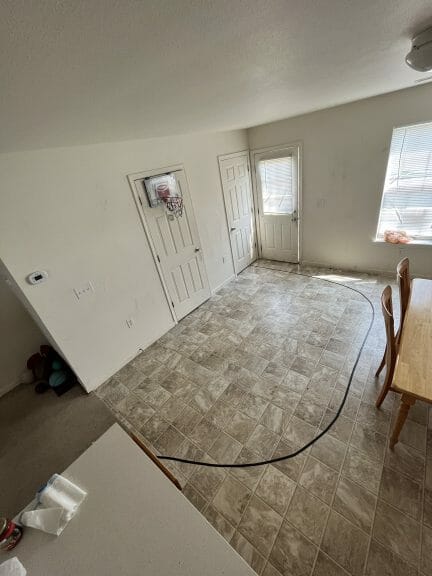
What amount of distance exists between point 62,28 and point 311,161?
3.88 meters

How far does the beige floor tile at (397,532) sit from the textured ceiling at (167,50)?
8.16 ft

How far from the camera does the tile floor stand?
1.43m

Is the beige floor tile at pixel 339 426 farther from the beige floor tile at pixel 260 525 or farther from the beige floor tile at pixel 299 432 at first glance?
the beige floor tile at pixel 260 525

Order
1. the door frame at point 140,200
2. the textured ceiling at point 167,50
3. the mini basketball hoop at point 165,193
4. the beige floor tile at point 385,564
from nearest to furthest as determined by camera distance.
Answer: the textured ceiling at point 167,50 < the beige floor tile at point 385,564 < the door frame at point 140,200 < the mini basketball hoop at point 165,193

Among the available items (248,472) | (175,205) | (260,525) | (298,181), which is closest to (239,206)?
(298,181)

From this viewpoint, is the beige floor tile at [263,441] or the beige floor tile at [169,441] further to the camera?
the beige floor tile at [169,441]

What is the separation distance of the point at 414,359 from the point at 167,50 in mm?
2005

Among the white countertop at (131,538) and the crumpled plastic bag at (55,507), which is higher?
the crumpled plastic bag at (55,507)

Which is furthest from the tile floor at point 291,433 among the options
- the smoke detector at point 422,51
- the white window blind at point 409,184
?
the smoke detector at point 422,51

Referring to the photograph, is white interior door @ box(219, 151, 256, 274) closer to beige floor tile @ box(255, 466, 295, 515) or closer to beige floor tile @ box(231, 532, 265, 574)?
beige floor tile @ box(255, 466, 295, 515)

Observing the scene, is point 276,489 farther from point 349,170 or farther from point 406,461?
point 349,170

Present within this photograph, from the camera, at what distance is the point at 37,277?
2.13m

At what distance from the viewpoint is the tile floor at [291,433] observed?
143cm

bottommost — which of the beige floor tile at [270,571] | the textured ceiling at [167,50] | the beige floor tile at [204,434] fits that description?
the beige floor tile at [270,571]
